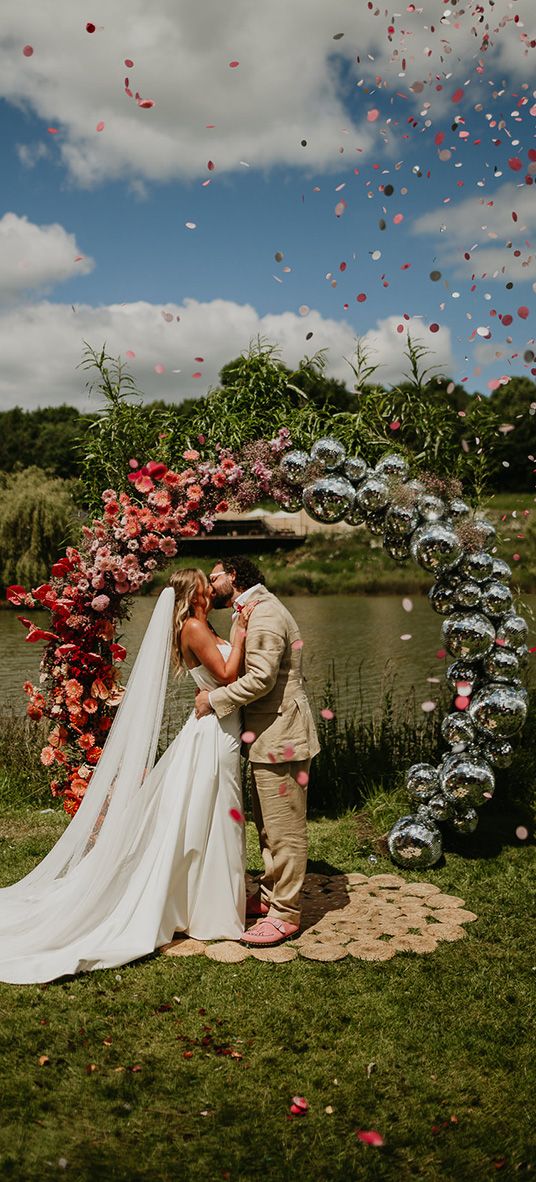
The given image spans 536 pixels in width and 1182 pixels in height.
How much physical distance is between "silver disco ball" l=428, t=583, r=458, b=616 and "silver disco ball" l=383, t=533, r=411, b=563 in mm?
311

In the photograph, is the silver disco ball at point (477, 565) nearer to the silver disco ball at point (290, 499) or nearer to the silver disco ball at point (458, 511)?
the silver disco ball at point (458, 511)

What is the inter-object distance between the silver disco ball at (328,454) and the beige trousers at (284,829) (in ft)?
7.61

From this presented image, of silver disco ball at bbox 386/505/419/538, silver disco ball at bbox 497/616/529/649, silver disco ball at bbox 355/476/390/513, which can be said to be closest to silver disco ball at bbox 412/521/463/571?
silver disco ball at bbox 386/505/419/538

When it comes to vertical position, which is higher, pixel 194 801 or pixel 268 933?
pixel 194 801

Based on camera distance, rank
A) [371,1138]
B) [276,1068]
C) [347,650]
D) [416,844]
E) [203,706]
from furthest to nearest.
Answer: [347,650] → [416,844] → [203,706] → [276,1068] → [371,1138]

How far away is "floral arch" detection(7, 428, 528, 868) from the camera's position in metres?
6.27

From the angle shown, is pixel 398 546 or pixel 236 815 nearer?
pixel 236 815

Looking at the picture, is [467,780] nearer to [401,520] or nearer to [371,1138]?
[401,520]

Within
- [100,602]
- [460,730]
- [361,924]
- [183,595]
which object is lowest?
[361,924]

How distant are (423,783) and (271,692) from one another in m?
1.95

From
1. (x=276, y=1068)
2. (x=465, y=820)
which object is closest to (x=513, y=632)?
(x=465, y=820)

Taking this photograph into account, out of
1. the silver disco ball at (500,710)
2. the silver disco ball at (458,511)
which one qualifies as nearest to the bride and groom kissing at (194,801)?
the silver disco ball at (500,710)

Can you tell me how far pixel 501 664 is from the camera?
20.6ft

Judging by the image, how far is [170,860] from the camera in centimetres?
475
